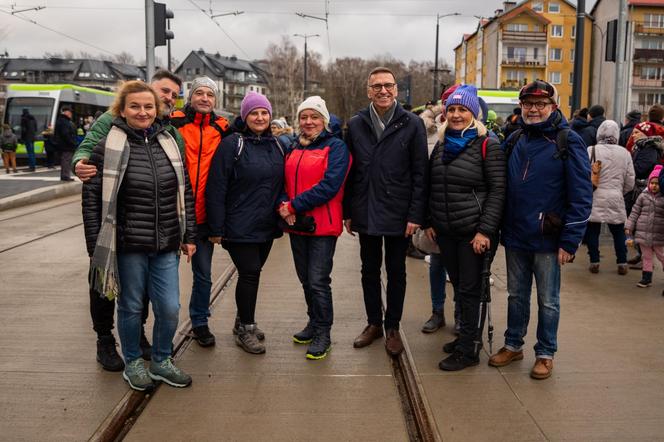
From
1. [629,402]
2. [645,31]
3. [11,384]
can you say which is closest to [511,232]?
[629,402]

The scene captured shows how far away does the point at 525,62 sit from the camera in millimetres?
72875

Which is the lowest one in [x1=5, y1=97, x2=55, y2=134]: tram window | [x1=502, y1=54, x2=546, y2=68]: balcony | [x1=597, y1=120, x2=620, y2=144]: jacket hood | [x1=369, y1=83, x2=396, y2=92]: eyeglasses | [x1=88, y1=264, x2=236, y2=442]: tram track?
[x1=88, y1=264, x2=236, y2=442]: tram track

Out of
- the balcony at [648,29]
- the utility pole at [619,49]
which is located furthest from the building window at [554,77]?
the utility pole at [619,49]

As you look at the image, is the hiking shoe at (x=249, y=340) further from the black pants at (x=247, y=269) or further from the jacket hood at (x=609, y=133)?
the jacket hood at (x=609, y=133)

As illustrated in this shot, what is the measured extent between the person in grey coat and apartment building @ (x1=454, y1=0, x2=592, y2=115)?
65887 mm

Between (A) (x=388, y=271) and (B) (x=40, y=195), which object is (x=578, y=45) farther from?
(B) (x=40, y=195)

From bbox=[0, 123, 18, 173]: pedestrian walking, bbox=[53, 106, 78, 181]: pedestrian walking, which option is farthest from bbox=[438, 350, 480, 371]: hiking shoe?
bbox=[0, 123, 18, 173]: pedestrian walking

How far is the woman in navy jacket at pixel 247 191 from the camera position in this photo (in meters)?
4.60

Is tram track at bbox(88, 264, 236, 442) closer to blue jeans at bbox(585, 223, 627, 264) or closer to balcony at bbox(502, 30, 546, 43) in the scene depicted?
blue jeans at bbox(585, 223, 627, 264)

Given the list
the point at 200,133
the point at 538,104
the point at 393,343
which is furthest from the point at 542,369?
the point at 200,133

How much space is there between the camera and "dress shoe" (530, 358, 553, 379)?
14.1ft

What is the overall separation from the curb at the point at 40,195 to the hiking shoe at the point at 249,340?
30.5 feet

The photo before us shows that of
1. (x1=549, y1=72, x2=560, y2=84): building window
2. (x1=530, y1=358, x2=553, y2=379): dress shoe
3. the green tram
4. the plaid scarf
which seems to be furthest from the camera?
(x1=549, y1=72, x2=560, y2=84): building window

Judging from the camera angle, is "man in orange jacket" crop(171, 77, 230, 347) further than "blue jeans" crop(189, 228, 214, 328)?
No
